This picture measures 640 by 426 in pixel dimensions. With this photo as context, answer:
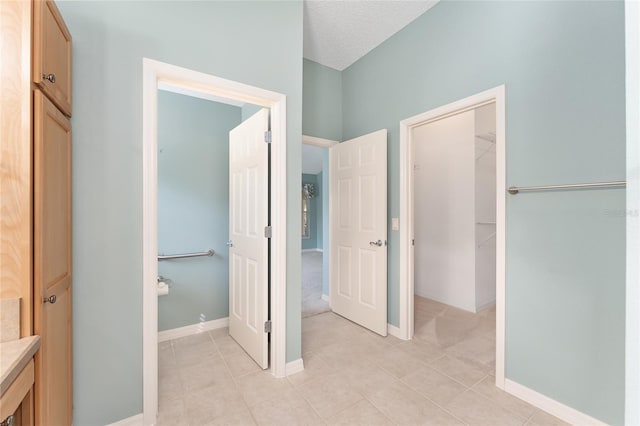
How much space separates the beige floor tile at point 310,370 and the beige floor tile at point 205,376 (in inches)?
18.7

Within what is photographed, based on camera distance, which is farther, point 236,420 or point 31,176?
point 236,420

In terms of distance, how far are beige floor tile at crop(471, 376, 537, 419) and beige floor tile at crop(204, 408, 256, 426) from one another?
5.00ft

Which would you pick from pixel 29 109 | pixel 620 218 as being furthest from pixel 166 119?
pixel 620 218

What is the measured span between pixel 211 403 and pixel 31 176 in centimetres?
159

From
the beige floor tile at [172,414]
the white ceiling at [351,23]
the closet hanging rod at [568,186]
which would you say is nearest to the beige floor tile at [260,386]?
the beige floor tile at [172,414]

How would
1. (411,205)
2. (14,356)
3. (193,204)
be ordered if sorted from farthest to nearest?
(193,204) < (411,205) < (14,356)

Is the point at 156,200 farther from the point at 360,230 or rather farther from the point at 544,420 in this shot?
the point at 544,420

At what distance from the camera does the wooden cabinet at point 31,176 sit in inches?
35.7

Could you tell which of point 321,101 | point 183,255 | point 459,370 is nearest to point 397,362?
point 459,370

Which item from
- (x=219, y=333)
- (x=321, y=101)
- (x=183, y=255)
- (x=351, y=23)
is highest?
(x=351, y=23)

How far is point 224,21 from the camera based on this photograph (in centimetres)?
177

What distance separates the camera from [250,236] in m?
2.24
